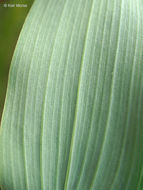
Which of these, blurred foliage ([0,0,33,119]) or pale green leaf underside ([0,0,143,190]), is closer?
pale green leaf underside ([0,0,143,190])

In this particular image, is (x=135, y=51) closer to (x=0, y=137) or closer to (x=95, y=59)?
(x=95, y=59)

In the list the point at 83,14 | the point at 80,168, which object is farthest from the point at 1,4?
the point at 80,168

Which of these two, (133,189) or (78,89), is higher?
(78,89)

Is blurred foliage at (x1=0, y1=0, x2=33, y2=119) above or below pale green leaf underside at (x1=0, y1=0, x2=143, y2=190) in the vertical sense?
above

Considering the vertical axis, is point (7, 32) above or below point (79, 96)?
above

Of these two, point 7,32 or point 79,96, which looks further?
point 7,32

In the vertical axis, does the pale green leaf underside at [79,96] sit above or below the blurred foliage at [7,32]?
below

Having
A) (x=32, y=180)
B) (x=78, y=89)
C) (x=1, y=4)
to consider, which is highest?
(x=1, y=4)

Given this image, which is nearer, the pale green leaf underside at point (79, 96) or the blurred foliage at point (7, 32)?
the pale green leaf underside at point (79, 96)
